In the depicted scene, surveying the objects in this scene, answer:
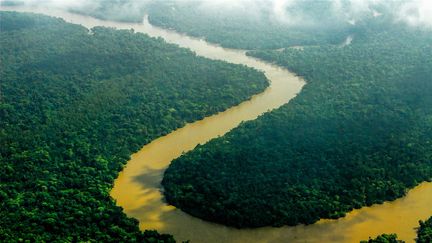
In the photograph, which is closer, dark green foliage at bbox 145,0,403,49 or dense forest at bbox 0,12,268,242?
dense forest at bbox 0,12,268,242

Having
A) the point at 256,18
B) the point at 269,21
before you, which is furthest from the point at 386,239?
the point at 256,18

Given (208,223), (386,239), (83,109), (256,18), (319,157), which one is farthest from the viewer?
(256,18)

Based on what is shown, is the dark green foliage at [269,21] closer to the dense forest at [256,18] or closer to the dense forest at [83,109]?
the dense forest at [256,18]

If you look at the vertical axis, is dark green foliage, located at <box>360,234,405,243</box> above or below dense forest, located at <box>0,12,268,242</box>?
below

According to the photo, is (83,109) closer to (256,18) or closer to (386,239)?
(386,239)

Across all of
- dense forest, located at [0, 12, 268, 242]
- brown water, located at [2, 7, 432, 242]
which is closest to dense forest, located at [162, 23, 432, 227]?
brown water, located at [2, 7, 432, 242]

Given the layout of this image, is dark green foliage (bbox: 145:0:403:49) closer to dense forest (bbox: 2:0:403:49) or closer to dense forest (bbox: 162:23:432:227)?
dense forest (bbox: 2:0:403:49)
